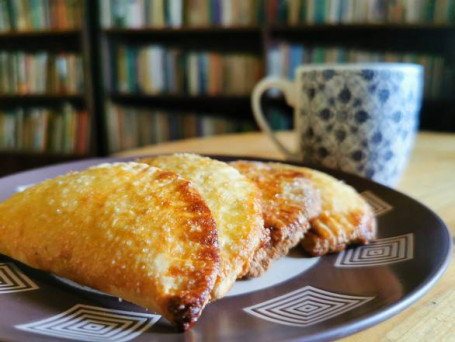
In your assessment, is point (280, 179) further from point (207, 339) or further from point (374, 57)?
point (374, 57)

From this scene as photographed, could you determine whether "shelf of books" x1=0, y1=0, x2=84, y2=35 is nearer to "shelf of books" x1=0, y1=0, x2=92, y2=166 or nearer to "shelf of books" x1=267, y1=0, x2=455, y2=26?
"shelf of books" x1=0, y1=0, x2=92, y2=166

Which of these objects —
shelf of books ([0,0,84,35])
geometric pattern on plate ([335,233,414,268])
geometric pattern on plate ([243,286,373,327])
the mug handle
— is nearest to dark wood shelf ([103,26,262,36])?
shelf of books ([0,0,84,35])

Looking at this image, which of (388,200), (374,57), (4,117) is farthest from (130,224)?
(4,117)

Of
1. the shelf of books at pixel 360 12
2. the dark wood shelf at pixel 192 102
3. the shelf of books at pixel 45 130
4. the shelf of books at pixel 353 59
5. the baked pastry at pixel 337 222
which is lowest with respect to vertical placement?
the shelf of books at pixel 45 130

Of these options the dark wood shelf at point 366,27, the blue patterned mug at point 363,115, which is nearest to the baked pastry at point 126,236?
the blue patterned mug at point 363,115

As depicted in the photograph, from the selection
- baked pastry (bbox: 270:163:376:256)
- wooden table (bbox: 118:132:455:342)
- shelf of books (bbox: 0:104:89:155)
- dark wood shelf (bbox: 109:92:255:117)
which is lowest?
shelf of books (bbox: 0:104:89:155)

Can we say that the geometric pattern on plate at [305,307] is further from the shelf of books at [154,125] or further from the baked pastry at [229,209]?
the shelf of books at [154,125]
